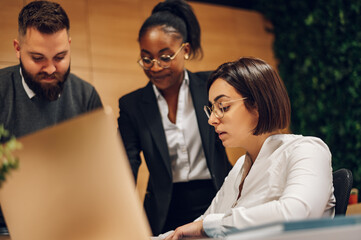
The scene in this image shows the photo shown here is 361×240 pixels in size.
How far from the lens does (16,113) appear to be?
187 cm

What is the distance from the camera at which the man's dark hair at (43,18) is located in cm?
175

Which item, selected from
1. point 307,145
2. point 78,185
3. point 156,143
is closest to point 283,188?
point 307,145

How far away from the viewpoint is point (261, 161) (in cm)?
140

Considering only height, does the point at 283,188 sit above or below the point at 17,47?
below

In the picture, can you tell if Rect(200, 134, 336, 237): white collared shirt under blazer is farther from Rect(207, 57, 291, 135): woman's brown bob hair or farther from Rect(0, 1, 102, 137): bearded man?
Rect(0, 1, 102, 137): bearded man

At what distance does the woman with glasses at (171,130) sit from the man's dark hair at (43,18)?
405 millimetres

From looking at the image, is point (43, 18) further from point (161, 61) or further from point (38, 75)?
point (161, 61)

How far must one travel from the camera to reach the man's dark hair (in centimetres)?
175

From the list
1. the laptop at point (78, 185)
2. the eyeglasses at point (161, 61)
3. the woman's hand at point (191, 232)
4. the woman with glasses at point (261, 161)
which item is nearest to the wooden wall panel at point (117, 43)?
the eyeglasses at point (161, 61)

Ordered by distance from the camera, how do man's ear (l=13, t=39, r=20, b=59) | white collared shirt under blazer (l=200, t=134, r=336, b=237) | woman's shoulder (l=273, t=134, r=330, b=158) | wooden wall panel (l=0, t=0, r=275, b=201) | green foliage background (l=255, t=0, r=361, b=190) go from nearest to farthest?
white collared shirt under blazer (l=200, t=134, r=336, b=237)
woman's shoulder (l=273, t=134, r=330, b=158)
man's ear (l=13, t=39, r=20, b=59)
wooden wall panel (l=0, t=0, r=275, b=201)
green foliage background (l=255, t=0, r=361, b=190)

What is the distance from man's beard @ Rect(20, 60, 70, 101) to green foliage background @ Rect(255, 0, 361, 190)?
101 inches

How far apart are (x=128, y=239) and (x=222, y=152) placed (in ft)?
4.29

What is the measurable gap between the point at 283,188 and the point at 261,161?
6.4 inches

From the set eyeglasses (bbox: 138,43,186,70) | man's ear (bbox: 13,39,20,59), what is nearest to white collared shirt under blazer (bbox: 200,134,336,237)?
eyeglasses (bbox: 138,43,186,70)
